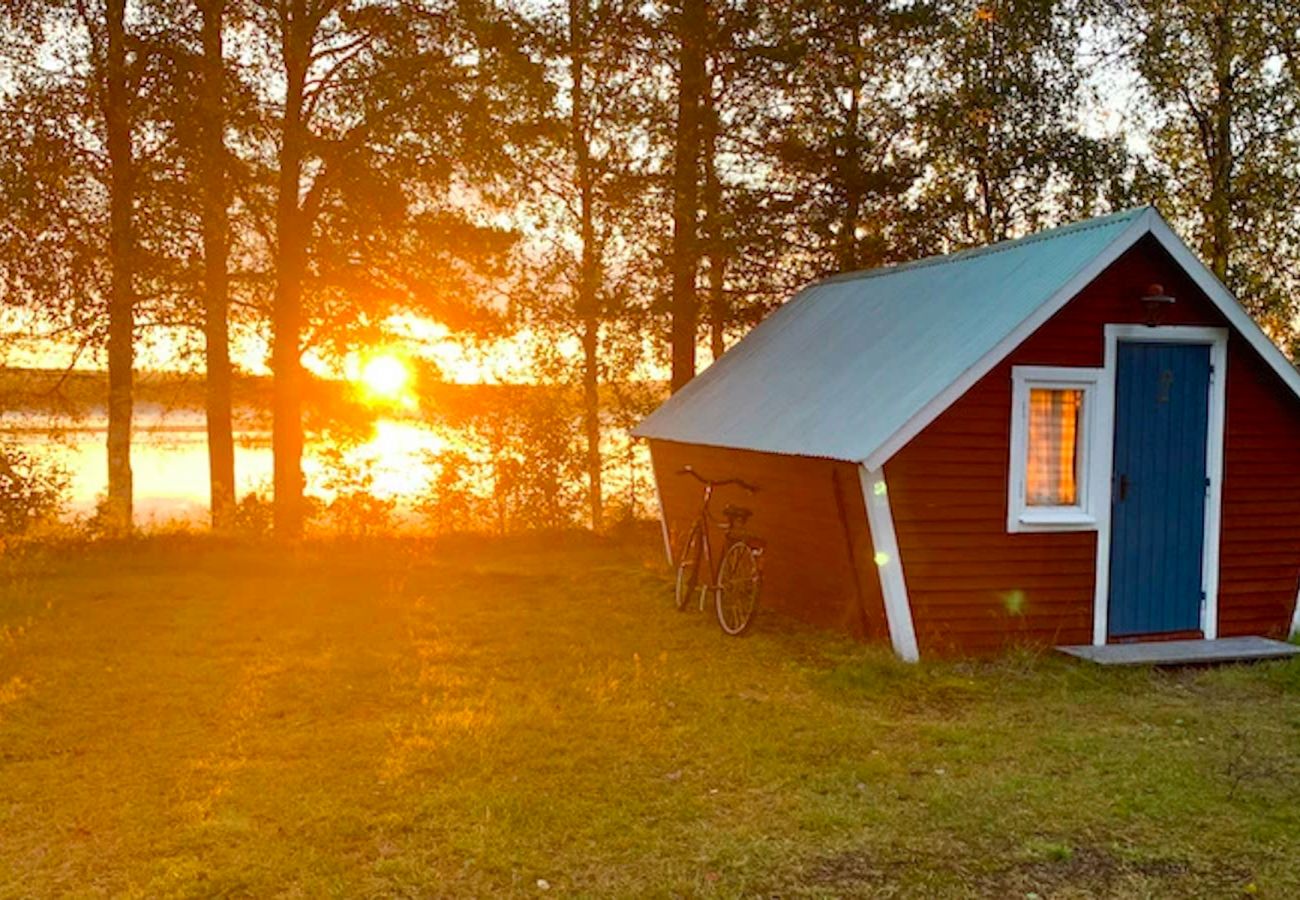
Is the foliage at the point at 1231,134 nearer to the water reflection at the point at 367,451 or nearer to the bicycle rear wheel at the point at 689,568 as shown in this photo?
the water reflection at the point at 367,451

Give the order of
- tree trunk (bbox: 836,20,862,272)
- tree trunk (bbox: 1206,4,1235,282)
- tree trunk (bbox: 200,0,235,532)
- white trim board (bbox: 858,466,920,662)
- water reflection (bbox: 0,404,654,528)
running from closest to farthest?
white trim board (bbox: 858,466,920,662) → tree trunk (bbox: 200,0,235,532) → water reflection (bbox: 0,404,654,528) → tree trunk (bbox: 836,20,862,272) → tree trunk (bbox: 1206,4,1235,282)

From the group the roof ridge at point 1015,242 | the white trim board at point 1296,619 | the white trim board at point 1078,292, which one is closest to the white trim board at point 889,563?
the white trim board at point 1078,292

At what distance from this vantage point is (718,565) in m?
12.2

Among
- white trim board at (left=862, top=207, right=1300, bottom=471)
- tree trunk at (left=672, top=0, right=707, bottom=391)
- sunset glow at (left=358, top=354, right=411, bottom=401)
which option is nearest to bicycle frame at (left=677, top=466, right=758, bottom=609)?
white trim board at (left=862, top=207, right=1300, bottom=471)

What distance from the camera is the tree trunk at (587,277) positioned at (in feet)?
67.3

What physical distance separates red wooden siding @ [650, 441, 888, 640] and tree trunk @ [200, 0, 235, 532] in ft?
28.6

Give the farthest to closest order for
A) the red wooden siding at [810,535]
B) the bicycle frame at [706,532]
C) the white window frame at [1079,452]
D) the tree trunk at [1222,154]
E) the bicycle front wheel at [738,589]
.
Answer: the tree trunk at [1222,154], the bicycle frame at [706,532], the bicycle front wheel at [738,589], the red wooden siding at [810,535], the white window frame at [1079,452]

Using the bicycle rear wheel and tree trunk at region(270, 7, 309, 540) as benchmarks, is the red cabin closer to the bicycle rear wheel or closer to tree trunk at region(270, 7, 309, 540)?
the bicycle rear wheel

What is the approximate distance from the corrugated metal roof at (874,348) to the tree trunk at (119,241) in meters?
8.54

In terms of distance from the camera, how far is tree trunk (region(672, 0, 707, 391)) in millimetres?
19672

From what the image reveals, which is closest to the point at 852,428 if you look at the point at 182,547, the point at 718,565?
the point at 718,565

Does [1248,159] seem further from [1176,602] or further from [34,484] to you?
[34,484]

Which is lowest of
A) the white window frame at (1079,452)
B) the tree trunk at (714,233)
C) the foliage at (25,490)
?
the foliage at (25,490)

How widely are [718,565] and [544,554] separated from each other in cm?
649
